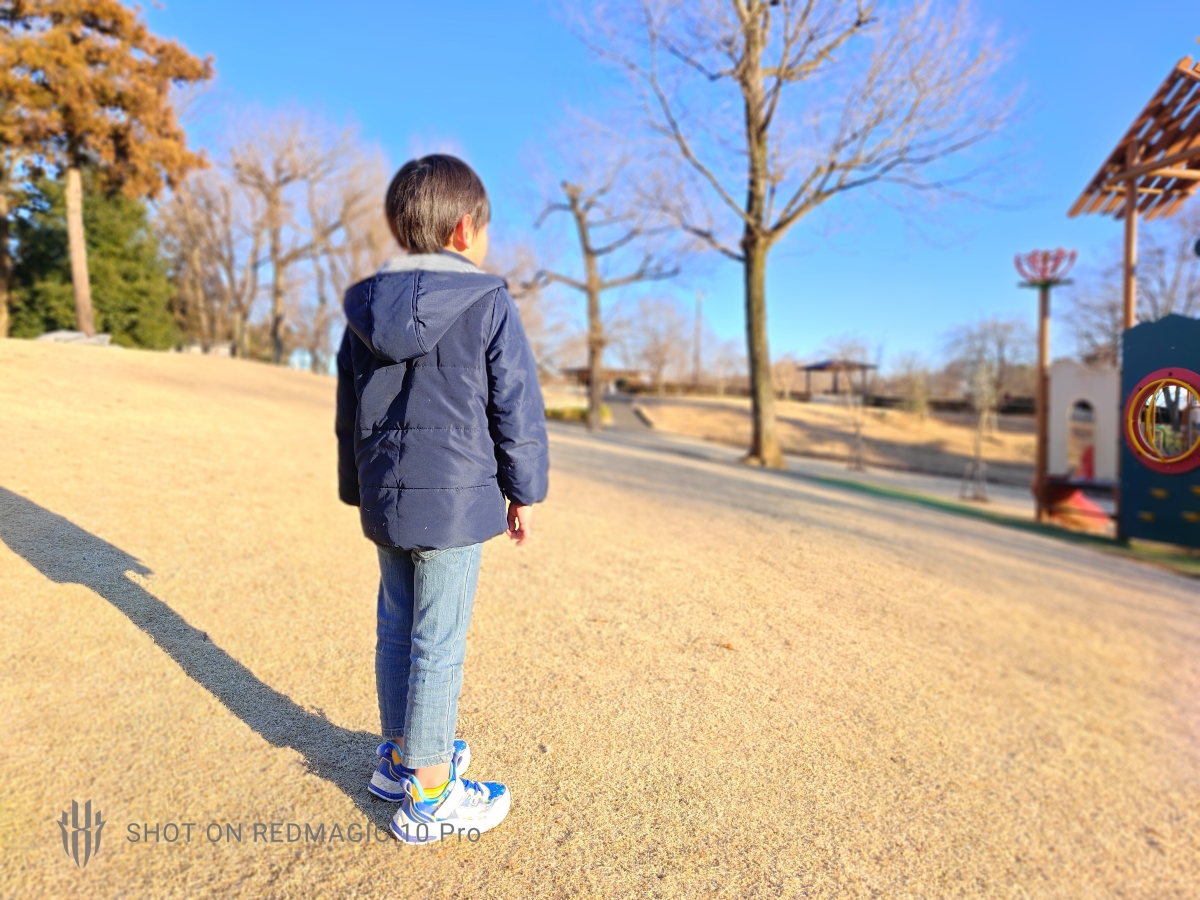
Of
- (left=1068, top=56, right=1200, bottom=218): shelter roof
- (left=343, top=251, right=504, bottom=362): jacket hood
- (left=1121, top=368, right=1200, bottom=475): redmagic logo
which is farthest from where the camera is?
(left=1068, top=56, right=1200, bottom=218): shelter roof

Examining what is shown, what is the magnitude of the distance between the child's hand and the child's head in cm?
69

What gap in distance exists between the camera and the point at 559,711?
→ 2.46 meters

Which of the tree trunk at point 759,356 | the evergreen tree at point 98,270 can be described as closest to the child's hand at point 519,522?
the tree trunk at point 759,356

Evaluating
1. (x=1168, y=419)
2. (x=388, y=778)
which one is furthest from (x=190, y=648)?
(x=1168, y=419)

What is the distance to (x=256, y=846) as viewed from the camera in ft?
5.85

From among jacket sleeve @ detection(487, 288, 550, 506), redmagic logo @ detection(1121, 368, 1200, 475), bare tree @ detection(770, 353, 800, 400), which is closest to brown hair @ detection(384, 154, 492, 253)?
jacket sleeve @ detection(487, 288, 550, 506)

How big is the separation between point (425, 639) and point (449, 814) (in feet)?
1.57

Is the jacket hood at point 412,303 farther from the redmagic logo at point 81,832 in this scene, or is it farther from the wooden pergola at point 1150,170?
the wooden pergola at point 1150,170

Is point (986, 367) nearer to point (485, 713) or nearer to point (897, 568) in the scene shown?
point (897, 568)

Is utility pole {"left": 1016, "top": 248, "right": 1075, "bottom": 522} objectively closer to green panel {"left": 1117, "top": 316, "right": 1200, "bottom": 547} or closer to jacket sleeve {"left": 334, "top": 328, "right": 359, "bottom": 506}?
green panel {"left": 1117, "top": 316, "right": 1200, "bottom": 547}

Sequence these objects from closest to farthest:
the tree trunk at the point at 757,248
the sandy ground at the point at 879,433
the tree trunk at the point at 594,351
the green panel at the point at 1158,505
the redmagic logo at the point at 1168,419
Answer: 1. the redmagic logo at the point at 1168,419
2. the green panel at the point at 1158,505
3. the tree trunk at the point at 757,248
4. the tree trunk at the point at 594,351
5. the sandy ground at the point at 879,433

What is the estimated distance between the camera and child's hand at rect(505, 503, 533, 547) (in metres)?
1.88

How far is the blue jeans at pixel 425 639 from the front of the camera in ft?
5.93

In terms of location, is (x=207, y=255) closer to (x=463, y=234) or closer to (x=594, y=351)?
(x=594, y=351)
